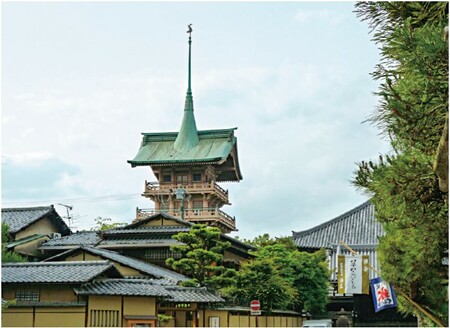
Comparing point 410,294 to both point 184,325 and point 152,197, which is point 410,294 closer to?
point 184,325

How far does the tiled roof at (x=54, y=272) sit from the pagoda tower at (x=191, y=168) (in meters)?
24.6

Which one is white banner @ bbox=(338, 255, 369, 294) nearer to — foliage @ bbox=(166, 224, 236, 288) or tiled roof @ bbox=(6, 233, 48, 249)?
foliage @ bbox=(166, 224, 236, 288)

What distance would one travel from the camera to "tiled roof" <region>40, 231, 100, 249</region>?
115 ft

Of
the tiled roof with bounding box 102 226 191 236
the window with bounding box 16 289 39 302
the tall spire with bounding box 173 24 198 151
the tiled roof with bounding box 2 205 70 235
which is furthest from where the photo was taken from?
the tall spire with bounding box 173 24 198 151

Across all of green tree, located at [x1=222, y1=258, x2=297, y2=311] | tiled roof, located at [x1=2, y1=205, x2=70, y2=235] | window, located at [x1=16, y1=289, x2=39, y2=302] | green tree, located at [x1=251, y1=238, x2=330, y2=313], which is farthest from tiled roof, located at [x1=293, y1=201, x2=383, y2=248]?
window, located at [x1=16, y1=289, x2=39, y2=302]

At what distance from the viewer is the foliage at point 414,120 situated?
18.6 feet

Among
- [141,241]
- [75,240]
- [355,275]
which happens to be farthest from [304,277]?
[355,275]

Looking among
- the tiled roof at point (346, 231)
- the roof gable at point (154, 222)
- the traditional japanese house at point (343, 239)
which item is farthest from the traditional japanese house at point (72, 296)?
the tiled roof at point (346, 231)

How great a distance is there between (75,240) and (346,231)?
50.8 feet

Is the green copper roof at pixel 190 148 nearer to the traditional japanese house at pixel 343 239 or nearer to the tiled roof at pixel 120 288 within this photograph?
the traditional japanese house at pixel 343 239

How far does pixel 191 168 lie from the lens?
163 feet

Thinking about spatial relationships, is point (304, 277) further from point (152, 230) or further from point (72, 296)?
point (72, 296)

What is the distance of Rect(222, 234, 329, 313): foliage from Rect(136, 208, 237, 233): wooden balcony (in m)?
11.1

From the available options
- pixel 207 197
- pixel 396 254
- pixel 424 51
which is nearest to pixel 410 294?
pixel 396 254
